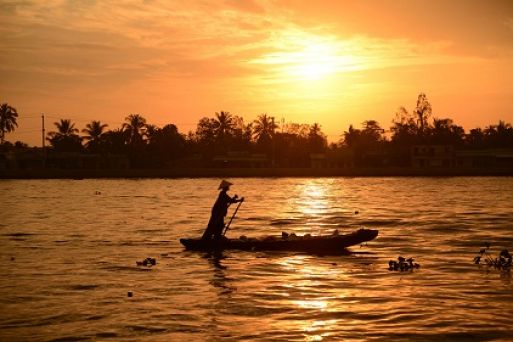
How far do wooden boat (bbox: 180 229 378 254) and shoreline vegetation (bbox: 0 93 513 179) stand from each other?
8666 cm

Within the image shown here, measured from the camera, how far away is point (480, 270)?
1686cm

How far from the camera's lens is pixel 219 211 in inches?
786

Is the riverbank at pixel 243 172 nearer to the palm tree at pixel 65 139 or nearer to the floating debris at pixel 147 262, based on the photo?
the palm tree at pixel 65 139

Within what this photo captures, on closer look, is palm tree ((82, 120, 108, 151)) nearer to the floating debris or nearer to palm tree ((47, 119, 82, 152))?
palm tree ((47, 119, 82, 152))

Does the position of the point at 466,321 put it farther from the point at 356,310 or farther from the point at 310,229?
the point at 310,229

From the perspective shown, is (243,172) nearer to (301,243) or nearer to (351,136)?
(351,136)

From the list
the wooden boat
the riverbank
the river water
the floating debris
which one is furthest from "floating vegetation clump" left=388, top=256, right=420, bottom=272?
the riverbank

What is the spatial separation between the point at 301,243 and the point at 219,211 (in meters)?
2.71

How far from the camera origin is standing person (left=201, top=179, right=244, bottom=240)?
64.7ft

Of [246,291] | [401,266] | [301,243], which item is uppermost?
[301,243]

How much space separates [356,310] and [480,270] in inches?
237

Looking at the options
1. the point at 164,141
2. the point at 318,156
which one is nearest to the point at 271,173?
the point at 318,156

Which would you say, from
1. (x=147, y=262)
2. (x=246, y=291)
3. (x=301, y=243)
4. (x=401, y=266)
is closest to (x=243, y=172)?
(x=301, y=243)

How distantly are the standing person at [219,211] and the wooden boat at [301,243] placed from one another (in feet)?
0.84
